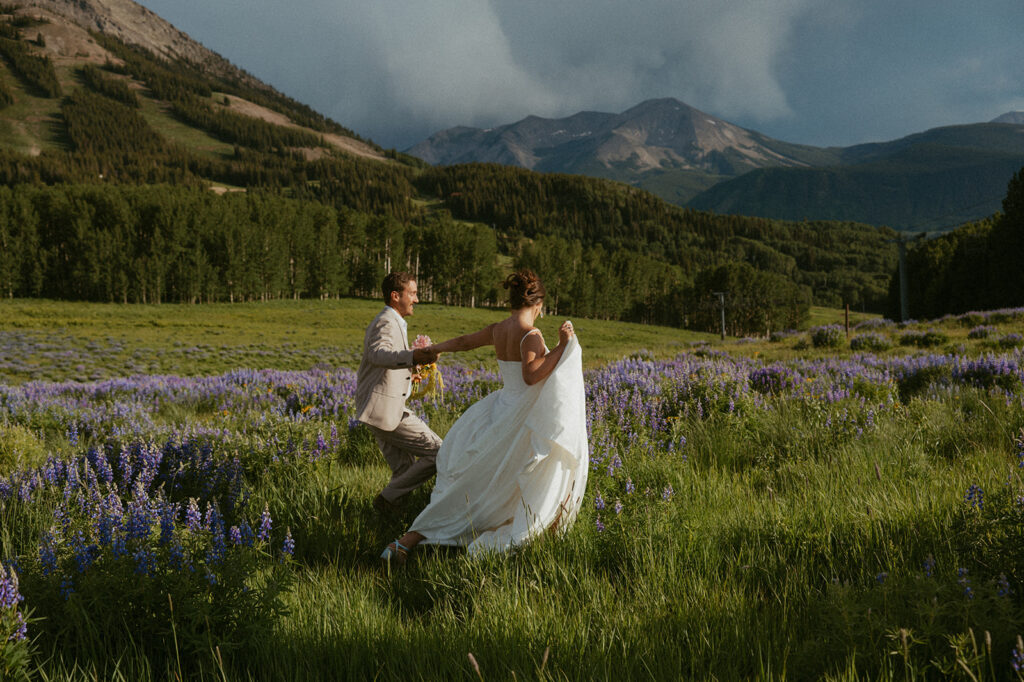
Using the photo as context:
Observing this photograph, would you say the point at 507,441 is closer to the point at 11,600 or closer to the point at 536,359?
the point at 536,359

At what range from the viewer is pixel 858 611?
2115 mm

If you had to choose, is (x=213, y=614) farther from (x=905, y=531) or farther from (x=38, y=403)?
(x=38, y=403)

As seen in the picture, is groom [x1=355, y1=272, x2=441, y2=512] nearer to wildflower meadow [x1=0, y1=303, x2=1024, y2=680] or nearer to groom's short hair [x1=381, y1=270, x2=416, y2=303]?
groom's short hair [x1=381, y1=270, x2=416, y2=303]

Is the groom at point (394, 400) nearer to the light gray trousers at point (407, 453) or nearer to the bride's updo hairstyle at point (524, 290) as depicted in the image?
the light gray trousers at point (407, 453)

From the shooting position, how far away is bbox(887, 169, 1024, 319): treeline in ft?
143

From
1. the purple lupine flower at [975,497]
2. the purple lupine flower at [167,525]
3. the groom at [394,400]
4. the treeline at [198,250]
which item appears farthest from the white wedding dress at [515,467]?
the treeline at [198,250]

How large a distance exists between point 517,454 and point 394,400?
1.46m

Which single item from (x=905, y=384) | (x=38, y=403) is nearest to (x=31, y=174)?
(x=38, y=403)

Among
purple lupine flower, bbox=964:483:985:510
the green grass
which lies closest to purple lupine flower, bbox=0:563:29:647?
purple lupine flower, bbox=964:483:985:510

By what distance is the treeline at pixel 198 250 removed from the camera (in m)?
72.5

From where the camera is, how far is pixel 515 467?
13.4 feet

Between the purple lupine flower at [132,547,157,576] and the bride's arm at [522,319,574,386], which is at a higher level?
the bride's arm at [522,319,574,386]

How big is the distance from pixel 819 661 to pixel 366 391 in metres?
3.96

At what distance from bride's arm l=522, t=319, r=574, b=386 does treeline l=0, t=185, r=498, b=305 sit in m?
84.8
